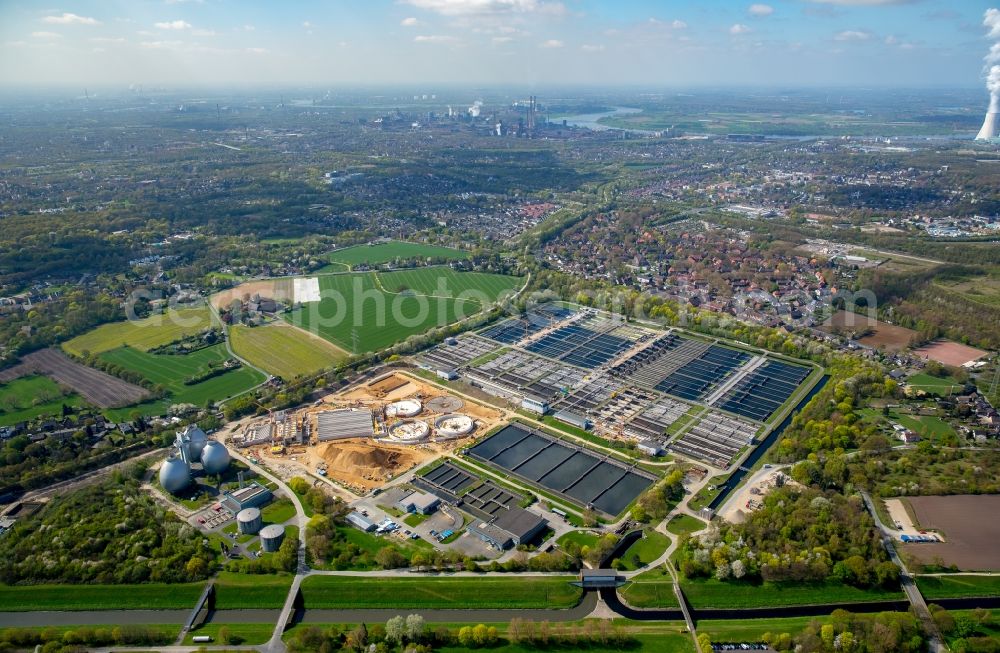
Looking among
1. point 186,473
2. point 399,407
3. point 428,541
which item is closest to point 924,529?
point 428,541

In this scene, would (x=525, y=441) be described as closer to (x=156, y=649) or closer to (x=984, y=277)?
(x=156, y=649)

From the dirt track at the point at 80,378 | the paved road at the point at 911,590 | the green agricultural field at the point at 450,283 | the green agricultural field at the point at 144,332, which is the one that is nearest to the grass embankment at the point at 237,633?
the dirt track at the point at 80,378

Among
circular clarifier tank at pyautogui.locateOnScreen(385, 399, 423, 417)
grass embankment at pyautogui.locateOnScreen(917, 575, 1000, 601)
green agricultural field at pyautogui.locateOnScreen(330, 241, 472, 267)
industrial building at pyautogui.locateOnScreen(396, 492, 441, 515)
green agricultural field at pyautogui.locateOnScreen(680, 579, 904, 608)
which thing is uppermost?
green agricultural field at pyautogui.locateOnScreen(330, 241, 472, 267)

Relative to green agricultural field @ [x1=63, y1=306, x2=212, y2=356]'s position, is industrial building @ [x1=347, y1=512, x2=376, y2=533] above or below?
below

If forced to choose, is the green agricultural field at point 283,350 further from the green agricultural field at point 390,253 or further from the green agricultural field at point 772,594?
the green agricultural field at point 772,594

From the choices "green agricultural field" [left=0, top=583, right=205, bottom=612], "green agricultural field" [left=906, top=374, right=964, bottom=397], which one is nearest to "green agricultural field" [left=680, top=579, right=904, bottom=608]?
"green agricultural field" [left=0, top=583, right=205, bottom=612]

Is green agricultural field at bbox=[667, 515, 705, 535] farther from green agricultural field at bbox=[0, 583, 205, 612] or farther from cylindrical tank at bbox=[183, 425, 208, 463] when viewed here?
cylindrical tank at bbox=[183, 425, 208, 463]

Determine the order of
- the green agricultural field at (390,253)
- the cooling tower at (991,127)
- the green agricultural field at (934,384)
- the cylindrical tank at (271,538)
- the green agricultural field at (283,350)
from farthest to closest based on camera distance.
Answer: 1. the cooling tower at (991,127)
2. the green agricultural field at (390,253)
3. the green agricultural field at (283,350)
4. the green agricultural field at (934,384)
5. the cylindrical tank at (271,538)

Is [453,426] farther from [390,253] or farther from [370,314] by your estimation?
[390,253]

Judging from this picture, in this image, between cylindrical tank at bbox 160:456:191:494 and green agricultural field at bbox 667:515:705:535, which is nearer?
green agricultural field at bbox 667:515:705:535
